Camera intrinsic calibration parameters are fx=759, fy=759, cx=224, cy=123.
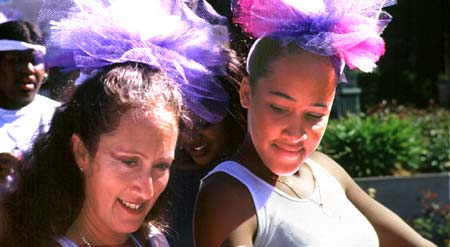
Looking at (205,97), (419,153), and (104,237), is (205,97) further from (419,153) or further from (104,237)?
(419,153)

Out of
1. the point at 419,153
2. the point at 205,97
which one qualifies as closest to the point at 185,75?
the point at 205,97

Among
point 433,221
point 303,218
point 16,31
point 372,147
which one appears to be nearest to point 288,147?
point 303,218

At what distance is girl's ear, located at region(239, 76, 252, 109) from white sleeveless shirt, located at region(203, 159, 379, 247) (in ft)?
0.52

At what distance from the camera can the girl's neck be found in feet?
6.25

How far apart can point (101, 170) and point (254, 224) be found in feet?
1.25

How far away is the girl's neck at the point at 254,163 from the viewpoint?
6.25ft

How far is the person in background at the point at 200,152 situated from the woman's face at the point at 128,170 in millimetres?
243

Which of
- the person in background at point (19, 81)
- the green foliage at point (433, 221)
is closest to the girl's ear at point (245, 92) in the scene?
the person in background at point (19, 81)

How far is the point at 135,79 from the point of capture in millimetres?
1748

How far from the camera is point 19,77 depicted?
2.98m

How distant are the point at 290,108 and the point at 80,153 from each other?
514 millimetres

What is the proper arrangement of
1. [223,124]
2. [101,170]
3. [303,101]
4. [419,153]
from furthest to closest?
[419,153], [223,124], [303,101], [101,170]

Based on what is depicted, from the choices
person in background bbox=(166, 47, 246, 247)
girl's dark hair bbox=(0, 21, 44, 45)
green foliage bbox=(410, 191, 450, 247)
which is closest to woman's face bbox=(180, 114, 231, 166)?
person in background bbox=(166, 47, 246, 247)

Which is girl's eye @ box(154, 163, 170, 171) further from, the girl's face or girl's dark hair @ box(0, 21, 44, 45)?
girl's dark hair @ box(0, 21, 44, 45)
